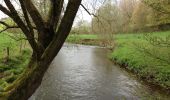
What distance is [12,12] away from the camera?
3244 mm

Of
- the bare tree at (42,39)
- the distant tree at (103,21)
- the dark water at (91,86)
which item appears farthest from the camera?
the dark water at (91,86)

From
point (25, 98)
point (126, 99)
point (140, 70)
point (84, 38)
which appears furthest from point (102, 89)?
point (84, 38)

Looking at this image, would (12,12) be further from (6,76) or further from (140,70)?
(140,70)

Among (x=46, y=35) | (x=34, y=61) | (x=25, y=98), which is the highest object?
(x=46, y=35)

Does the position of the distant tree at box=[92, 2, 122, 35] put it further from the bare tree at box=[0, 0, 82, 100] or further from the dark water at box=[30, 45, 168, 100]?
the dark water at box=[30, 45, 168, 100]

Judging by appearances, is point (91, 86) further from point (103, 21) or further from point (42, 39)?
point (42, 39)

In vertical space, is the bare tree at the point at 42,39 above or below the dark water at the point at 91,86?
above

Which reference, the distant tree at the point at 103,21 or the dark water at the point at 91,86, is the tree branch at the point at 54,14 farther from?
the dark water at the point at 91,86

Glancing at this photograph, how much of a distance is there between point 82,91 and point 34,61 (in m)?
8.92

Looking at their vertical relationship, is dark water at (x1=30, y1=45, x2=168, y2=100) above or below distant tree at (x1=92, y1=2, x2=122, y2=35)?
below

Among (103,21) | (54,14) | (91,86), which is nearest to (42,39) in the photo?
(54,14)

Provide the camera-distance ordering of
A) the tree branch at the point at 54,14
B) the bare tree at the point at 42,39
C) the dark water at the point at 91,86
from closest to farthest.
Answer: the bare tree at the point at 42,39 < the tree branch at the point at 54,14 < the dark water at the point at 91,86

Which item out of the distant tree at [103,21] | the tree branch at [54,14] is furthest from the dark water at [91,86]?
the tree branch at [54,14]

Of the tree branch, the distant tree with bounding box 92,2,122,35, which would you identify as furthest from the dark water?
the tree branch
